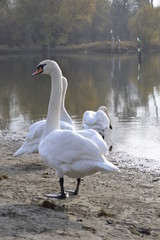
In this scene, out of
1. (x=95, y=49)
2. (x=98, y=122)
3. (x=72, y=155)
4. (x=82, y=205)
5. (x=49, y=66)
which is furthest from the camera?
(x=95, y=49)

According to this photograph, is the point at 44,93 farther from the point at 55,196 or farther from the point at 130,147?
the point at 55,196

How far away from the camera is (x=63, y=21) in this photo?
64625mm

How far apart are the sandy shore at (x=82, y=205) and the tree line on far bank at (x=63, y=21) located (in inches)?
2268

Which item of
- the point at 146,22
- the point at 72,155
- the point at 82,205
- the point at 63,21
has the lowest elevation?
the point at 82,205

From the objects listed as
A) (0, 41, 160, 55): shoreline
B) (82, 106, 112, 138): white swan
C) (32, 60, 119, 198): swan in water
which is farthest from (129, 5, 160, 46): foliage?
(32, 60, 119, 198): swan in water

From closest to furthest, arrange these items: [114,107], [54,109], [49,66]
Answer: [54,109] → [49,66] → [114,107]

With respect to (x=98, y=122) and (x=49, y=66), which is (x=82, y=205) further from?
(x=98, y=122)

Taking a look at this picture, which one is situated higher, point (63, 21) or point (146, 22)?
point (63, 21)

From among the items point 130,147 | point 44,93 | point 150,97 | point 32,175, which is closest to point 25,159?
point 32,175

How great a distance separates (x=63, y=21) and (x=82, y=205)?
61.7m

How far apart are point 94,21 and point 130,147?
217ft

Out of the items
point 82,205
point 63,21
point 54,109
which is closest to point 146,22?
point 63,21

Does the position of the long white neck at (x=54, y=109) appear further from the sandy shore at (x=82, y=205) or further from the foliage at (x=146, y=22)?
the foliage at (x=146, y=22)

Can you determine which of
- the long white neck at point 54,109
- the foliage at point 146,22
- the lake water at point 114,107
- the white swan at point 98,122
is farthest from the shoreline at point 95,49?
the long white neck at point 54,109
